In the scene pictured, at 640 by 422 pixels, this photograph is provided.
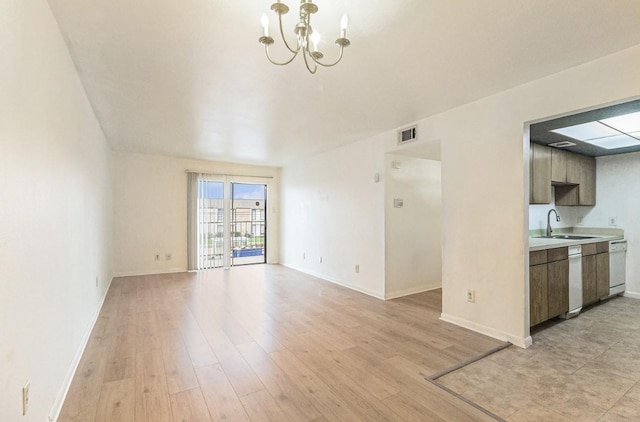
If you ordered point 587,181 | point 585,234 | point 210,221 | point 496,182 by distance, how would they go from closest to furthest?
point 496,182
point 587,181
point 585,234
point 210,221

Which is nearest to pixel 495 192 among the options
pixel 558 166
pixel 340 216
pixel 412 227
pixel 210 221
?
pixel 412 227

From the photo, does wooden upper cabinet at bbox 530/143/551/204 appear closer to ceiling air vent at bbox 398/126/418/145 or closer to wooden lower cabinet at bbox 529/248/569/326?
wooden lower cabinet at bbox 529/248/569/326

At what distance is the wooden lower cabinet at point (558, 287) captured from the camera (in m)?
3.02

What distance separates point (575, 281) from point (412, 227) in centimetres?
199

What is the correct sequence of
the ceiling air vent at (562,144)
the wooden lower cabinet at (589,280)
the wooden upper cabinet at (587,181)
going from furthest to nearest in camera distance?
1. the wooden upper cabinet at (587,181)
2. the ceiling air vent at (562,144)
3. the wooden lower cabinet at (589,280)

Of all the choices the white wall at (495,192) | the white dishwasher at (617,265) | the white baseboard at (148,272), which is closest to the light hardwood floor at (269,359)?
the white wall at (495,192)

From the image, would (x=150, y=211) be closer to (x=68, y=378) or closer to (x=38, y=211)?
(x=68, y=378)

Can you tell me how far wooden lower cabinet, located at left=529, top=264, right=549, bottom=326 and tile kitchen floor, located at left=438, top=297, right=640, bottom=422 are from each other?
19cm

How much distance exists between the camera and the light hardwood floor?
178 cm

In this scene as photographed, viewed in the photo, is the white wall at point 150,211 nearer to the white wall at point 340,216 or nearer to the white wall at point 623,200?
the white wall at point 340,216

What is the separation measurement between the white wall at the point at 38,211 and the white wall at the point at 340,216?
11.3ft

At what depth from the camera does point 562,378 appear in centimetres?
211

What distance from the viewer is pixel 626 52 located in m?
2.03

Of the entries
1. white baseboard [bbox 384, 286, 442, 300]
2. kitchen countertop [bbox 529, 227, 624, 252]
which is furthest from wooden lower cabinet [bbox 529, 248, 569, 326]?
white baseboard [bbox 384, 286, 442, 300]
